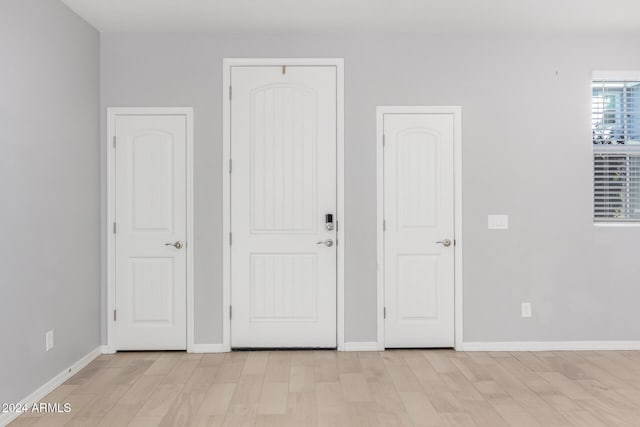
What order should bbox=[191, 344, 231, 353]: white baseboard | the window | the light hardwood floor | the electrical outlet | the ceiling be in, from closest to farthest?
the light hardwood floor → the electrical outlet → the ceiling → bbox=[191, 344, 231, 353]: white baseboard → the window

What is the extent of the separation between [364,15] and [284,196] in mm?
1581

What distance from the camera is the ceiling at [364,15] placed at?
3.65 metres

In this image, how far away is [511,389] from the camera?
3336mm

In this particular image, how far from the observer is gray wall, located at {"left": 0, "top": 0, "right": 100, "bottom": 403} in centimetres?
294

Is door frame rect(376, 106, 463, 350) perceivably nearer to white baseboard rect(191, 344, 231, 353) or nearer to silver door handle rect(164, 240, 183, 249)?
white baseboard rect(191, 344, 231, 353)

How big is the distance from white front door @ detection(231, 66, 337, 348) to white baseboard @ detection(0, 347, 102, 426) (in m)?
1.27

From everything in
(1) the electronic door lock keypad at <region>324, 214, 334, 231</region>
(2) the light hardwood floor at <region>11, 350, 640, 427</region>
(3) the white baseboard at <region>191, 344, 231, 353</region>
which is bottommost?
(2) the light hardwood floor at <region>11, 350, 640, 427</region>

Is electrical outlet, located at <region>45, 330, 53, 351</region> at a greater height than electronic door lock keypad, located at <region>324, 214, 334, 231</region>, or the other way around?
electronic door lock keypad, located at <region>324, 214, 334, 231</region>

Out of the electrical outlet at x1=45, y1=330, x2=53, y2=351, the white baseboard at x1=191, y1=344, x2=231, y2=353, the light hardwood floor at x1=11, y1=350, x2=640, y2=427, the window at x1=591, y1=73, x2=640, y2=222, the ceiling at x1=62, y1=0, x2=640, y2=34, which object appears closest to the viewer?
the light hardwood floor at x1=11, y1=350, x2=640, y2=427

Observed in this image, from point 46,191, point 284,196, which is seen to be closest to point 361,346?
point 284,196

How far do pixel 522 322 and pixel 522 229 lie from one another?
31.3 inches

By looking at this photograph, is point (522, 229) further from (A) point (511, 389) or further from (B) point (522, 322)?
(A) point (511, 389)

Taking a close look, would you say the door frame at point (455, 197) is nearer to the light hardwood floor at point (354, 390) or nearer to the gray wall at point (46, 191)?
the light hardwood floor at point (354, 390)

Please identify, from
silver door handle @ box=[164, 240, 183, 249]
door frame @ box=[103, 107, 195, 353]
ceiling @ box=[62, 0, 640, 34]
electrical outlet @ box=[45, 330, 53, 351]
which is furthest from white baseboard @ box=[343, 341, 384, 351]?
ceiling @ box=[62, 0, 640, 34]
